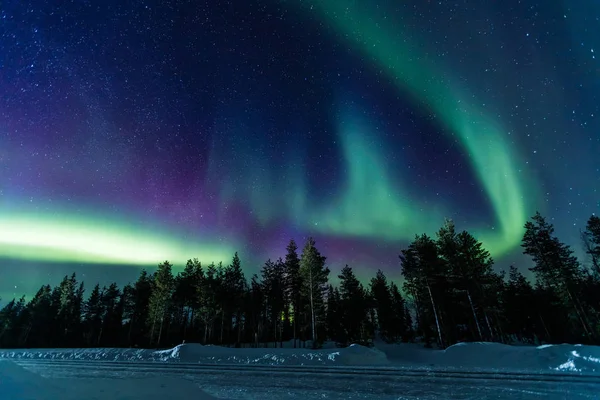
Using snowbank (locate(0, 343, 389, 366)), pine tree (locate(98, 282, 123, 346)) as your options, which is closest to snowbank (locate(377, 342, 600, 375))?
snowbank (locate(0, 343, 389, 366))

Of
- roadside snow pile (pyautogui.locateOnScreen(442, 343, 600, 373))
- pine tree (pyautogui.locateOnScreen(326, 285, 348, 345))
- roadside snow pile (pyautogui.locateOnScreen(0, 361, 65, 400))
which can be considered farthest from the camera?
pine tree (pyautogui.locateOnScreen(326, 285, 348, 345))

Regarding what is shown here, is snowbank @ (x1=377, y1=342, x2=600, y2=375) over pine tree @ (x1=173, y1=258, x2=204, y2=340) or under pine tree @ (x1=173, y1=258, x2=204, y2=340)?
under

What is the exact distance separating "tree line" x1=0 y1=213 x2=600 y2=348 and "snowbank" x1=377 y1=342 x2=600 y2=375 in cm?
1026

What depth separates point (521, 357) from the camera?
63.0 ft

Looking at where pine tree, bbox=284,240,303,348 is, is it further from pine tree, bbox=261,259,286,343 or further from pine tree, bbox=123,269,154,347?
pine tree, bbox=123,269,154,347

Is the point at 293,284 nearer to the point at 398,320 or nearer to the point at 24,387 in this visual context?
the point at 398,320

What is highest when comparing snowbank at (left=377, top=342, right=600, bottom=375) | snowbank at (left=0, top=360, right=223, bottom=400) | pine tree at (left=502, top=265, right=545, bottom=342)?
pine tree at (left=502, top=265, right=545, bottom=342)

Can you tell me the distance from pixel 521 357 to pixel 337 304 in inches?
1613

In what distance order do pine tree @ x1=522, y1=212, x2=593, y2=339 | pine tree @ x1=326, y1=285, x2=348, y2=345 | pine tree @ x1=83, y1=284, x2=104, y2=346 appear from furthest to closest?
pine tree @ x1=83, y1=284, x2=104, y2=346
pine tree @ x1=326, y1=285, x2=348, y2=345
pine tree @ x1=522, y1=212, x2=593, y2=339

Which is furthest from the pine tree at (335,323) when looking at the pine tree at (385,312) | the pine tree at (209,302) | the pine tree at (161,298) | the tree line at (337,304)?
the pine tree at (161,298)

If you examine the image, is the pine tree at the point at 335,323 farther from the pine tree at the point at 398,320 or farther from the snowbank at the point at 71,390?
the snowbank at the point at 71,390

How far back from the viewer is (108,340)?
5953 cm

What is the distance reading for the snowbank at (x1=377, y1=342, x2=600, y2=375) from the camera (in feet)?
48.2

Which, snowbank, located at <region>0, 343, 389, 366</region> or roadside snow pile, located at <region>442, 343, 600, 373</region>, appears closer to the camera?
roadside snow pile, located at <region>442, 343, 600, 373</region>
